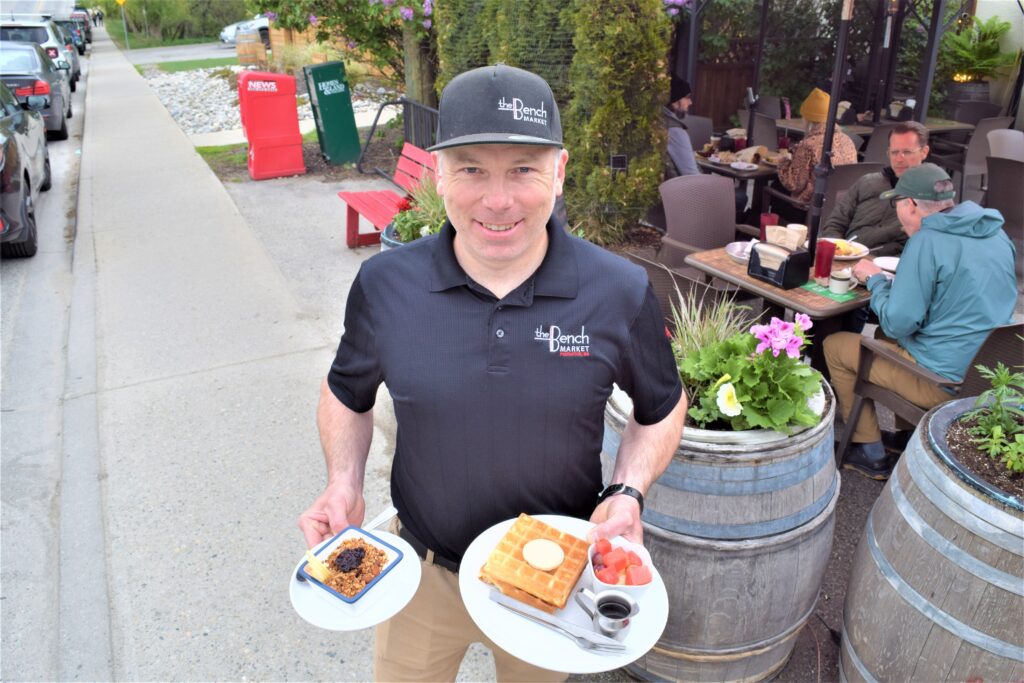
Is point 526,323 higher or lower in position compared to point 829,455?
higher

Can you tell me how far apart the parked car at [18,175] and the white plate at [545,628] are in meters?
7.49

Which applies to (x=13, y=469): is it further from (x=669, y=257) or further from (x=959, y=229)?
(x=959, y=229)

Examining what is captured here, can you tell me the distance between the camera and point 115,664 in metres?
3.13

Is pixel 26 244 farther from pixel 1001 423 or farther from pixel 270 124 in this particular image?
pixel 1001 423

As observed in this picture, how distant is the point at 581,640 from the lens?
1.71 m

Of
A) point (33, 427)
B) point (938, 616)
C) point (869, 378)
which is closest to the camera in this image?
point (938, 616)

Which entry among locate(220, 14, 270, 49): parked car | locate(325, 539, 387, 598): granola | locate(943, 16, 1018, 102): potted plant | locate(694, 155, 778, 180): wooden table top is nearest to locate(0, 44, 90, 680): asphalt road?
locate(325, 539, 387, 598): granola

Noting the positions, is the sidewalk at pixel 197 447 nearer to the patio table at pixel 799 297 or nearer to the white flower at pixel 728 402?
the white flower at pixel 728 402

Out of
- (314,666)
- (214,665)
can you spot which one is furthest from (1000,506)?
(214,665)

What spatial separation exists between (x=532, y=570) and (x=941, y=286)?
2926 millimetres

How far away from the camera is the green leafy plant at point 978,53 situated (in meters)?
13.0

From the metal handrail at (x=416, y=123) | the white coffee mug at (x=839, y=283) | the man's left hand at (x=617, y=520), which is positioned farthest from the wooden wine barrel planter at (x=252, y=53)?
the man's left hand at (x=617, y=520)

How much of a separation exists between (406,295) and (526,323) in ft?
1.01

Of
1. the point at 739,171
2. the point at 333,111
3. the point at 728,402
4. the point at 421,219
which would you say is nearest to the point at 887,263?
the point at 728,402
